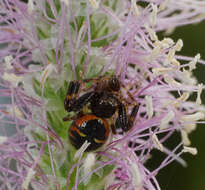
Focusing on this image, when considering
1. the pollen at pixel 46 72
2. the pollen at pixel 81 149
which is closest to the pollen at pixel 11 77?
the pollen at pixel 46 72

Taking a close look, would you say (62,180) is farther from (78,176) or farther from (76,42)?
(76,42)

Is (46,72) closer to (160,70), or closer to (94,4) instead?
(94,4)

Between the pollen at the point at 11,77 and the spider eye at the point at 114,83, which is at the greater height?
the pollen at the point at 11,77

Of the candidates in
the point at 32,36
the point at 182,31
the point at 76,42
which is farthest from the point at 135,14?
the point at 182,31

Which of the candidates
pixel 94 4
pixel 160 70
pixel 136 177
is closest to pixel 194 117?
pixel 160 70

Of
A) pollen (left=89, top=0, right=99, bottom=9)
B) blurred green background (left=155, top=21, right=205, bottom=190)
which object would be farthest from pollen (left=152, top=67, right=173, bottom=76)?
blurred green background (left=155, top=21, right=205, bottom=190)

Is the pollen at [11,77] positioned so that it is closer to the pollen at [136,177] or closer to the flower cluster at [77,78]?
the flower cluster at [77,78]

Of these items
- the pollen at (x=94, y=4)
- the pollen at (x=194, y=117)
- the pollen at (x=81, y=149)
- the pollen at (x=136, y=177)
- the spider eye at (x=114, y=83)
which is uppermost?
the pollen at (x=94, y=4)

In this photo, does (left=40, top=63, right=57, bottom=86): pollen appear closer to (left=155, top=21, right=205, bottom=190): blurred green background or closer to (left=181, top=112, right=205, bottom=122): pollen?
(left=181, top=112, right=205, bottom=122): pollen
